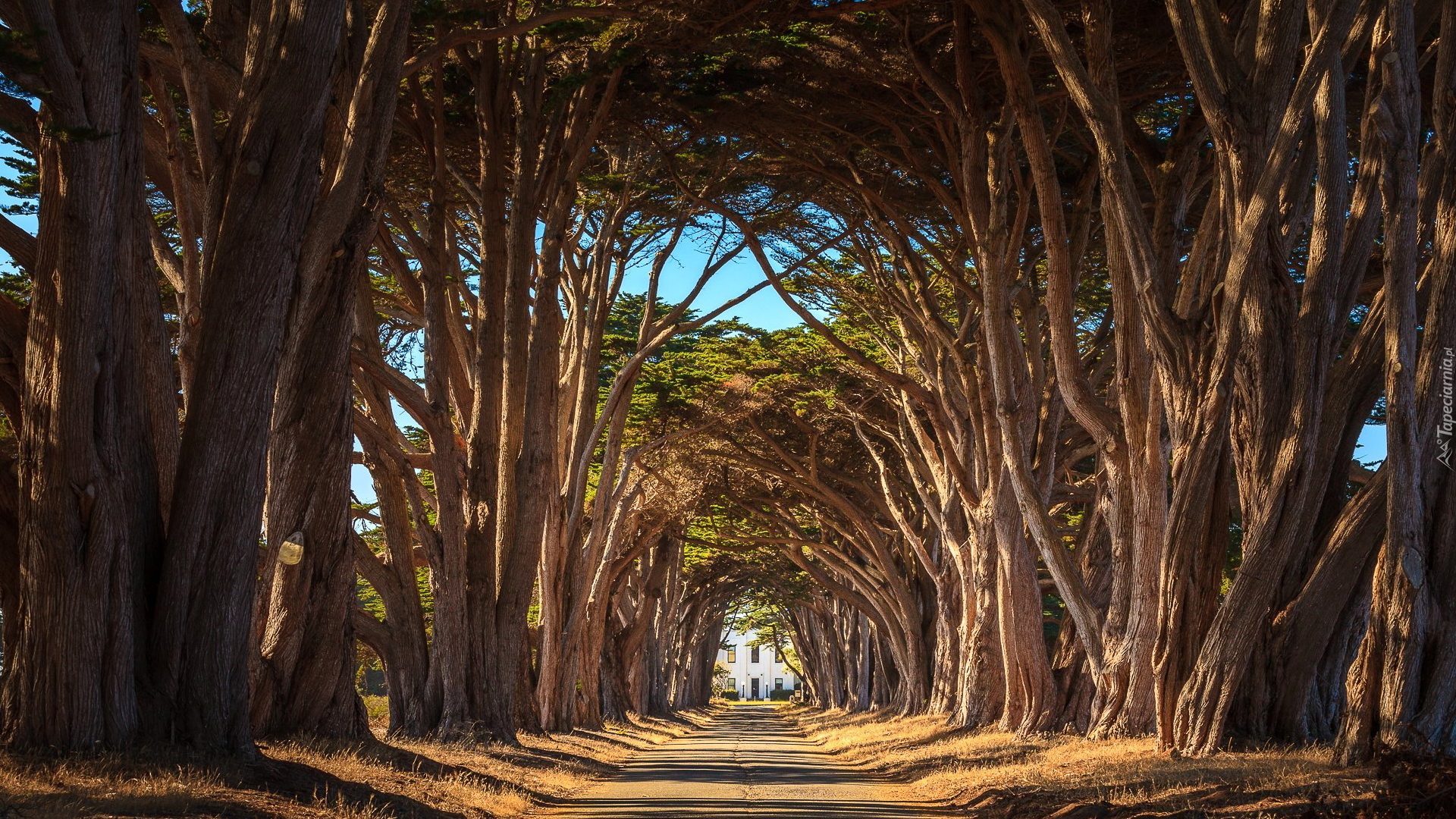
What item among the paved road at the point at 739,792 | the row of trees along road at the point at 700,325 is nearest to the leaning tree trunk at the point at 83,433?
the row of trees along road at the point at 700,325

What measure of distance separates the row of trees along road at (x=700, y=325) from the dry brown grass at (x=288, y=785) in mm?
431

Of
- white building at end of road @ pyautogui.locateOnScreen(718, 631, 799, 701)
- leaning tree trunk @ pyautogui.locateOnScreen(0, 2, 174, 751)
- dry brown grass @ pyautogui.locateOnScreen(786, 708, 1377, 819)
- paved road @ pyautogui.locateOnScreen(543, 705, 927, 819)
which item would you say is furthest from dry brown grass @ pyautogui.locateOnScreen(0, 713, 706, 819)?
white building at end of road @ pyautogui.locateOnScreen(718, 631, 799, 701)

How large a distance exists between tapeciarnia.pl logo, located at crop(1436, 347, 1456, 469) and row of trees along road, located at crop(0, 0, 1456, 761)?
0.08 metres

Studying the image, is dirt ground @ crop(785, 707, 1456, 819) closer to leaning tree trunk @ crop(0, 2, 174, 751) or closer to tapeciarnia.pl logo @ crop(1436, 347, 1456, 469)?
tapeciarnia.pl logo @ crop(1436, 347, 1456, 469)

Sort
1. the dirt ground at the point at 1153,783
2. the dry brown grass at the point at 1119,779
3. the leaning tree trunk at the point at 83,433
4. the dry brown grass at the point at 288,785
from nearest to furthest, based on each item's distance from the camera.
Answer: the dry brown grass at the point at 288,785 → the dirt ground at the point at 1153,783 → the leaning tree trunk at the point at 83,433 → the dry brown grass at the point at 1119,779

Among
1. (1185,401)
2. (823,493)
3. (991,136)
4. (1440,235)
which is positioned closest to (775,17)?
(991,136)

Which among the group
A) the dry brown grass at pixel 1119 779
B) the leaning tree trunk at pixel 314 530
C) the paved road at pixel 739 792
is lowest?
the paved road at pixel 739 792

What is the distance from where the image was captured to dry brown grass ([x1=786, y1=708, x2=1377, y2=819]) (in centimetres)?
719

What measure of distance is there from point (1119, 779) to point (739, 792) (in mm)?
3359

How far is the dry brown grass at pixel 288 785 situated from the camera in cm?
553

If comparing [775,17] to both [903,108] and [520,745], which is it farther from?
[520,745]

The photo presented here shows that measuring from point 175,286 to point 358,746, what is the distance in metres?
5.03

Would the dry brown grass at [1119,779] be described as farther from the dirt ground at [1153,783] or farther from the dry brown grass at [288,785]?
the dry brown grass at [288,785]

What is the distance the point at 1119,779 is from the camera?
29.7 ft
